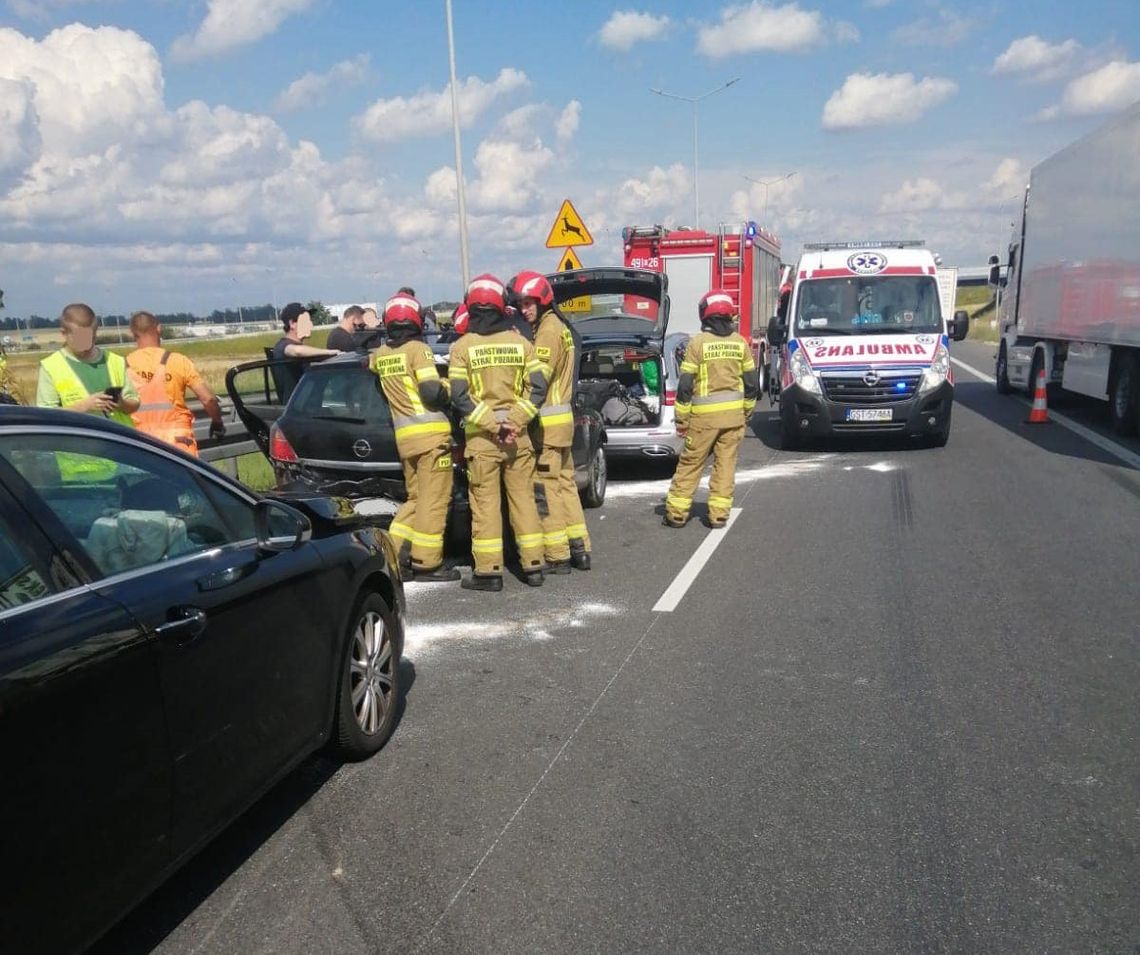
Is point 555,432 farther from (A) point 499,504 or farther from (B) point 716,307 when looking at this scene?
(B) point 716,307

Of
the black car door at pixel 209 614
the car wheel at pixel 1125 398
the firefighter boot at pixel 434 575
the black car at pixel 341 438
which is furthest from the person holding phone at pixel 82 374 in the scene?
the car wheel at pixel 1125 398

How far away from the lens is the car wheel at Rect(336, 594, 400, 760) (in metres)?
4.26

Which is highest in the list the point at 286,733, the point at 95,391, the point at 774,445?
the point at 95,391

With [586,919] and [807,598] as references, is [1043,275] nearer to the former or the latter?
[807,598]

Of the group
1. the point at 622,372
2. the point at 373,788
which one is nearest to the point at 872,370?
the point at 622,372

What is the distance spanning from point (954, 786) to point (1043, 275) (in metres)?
14.5

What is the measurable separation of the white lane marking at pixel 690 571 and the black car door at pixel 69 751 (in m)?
4.05

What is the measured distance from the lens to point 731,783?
413 centimetres

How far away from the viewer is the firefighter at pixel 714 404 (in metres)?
8.98

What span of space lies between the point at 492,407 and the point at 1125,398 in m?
9.66

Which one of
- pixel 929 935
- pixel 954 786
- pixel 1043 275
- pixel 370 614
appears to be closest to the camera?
pixel 929 935

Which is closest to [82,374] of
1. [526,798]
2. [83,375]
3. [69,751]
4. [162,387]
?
[83,375]

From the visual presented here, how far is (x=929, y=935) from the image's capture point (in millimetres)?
3127

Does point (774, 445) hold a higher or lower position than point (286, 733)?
lower
